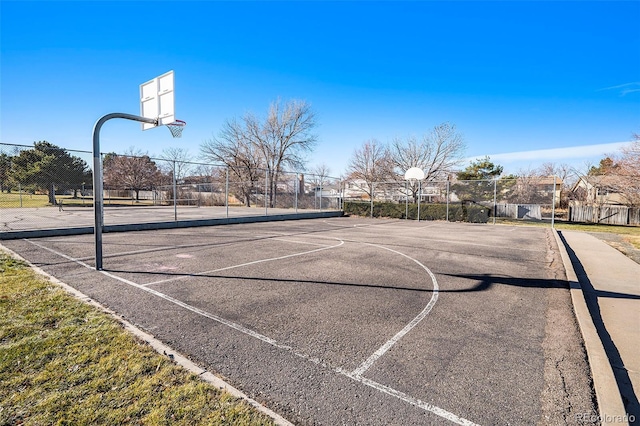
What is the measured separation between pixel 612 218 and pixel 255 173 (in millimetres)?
33002

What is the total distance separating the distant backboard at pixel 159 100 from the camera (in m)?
6.96

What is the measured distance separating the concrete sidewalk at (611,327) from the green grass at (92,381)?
2.68m

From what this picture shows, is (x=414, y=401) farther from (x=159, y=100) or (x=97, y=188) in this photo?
(x=159, y=100)

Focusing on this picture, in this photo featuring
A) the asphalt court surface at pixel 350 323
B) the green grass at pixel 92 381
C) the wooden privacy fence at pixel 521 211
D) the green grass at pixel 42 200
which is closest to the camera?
the green grass at pixel 92 381

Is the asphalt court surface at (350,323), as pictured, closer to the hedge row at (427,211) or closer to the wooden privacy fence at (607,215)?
the hedge row at (427,211)

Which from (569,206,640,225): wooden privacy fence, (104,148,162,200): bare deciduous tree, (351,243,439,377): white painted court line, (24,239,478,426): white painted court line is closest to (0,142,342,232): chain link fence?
(104,148,162,200): bare deciduous tree

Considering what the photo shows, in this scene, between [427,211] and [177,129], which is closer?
[177,129]

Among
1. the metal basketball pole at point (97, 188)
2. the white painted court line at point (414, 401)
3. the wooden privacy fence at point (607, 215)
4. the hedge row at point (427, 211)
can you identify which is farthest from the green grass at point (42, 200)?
the wooden privacy fence at point (607, 215)

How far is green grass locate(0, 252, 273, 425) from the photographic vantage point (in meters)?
2.11

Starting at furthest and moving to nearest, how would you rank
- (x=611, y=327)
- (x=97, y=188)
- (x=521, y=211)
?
(x=521, y=211)
(x=97, y=188)
(x=611, y=327)

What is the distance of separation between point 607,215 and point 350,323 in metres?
30.0

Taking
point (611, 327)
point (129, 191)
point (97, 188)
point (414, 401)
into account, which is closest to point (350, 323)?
point (414, 401)

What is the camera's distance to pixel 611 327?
13.1ft

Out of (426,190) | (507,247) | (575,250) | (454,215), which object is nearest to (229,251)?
(507,247)
